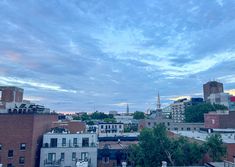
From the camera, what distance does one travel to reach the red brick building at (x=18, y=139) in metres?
38.3

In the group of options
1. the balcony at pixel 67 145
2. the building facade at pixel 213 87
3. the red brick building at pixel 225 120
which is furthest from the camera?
the building facade at pixel 213 87

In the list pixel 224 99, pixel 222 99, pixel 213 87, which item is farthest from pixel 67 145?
pixel 213 87

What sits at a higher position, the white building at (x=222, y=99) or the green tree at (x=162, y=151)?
the white building at (x=222, y=99)

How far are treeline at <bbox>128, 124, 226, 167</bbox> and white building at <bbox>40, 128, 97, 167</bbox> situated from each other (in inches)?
354

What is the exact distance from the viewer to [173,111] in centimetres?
18050

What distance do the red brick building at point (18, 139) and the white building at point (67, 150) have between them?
8.47 feet

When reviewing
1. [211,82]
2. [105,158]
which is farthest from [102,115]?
[105,158]

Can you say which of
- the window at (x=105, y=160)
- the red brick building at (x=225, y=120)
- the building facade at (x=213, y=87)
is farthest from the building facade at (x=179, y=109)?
the window at (x=105, y=160)

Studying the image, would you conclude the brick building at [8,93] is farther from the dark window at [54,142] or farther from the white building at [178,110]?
the white building at [178,110]

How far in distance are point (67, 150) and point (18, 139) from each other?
30.6ft

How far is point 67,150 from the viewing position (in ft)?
136

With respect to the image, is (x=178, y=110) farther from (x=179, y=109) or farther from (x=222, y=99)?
(x=222, y=99)

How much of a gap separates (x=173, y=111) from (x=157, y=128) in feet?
488

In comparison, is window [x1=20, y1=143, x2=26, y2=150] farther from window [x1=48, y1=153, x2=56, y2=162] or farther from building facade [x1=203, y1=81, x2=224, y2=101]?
building facade [x1=203, y1=81, x2=224, y2=101]
